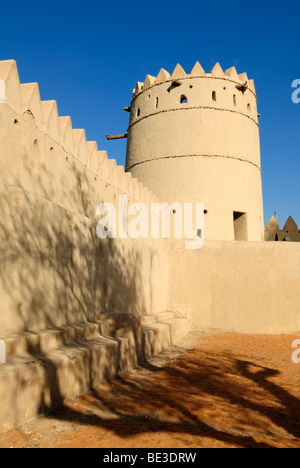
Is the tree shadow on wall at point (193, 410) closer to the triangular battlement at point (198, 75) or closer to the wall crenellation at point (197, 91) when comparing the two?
the wall crenellation at point (197, 91)

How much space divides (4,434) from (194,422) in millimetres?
1824

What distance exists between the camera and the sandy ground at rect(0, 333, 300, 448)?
9.68ft

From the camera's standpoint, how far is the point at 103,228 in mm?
6910

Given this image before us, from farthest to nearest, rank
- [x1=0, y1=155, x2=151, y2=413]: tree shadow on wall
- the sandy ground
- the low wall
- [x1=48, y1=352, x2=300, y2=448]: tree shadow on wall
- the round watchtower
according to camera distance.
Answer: the round watchtower < the low wall < [x1=0, y1=155, x2=151, y2=413]: tree shadow on wall < [x1=48, y1=352, x2=300, y2=448]: tree shadow on wall < the sandy ground

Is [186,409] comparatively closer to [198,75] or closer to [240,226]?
[240,226]

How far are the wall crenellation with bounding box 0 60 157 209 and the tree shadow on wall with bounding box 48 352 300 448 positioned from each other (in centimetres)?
296

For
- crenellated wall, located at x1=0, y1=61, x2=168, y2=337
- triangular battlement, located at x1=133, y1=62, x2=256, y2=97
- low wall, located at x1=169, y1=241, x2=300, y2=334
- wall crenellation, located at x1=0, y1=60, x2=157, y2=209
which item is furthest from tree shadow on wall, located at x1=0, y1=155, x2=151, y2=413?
triangular battlement, located at x1=133, y1=62, x2=256, y2=97

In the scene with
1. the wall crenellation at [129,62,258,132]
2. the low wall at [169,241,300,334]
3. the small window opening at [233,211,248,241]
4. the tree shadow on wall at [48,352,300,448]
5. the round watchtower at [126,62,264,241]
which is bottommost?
the tree shadow on wall at [48,352,300,448]

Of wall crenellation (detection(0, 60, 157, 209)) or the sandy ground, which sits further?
wall crenellation (detection(0, 60, 157, 209))

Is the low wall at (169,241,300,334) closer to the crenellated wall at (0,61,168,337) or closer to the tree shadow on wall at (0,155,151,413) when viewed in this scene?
the crenellated wall at (0,61,168,337)

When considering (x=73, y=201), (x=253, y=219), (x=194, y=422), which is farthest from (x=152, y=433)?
(x=253, y=219)

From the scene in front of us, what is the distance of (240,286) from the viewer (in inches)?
431

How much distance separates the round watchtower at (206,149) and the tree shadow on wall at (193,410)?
10.1 m

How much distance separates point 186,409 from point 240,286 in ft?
23.6
